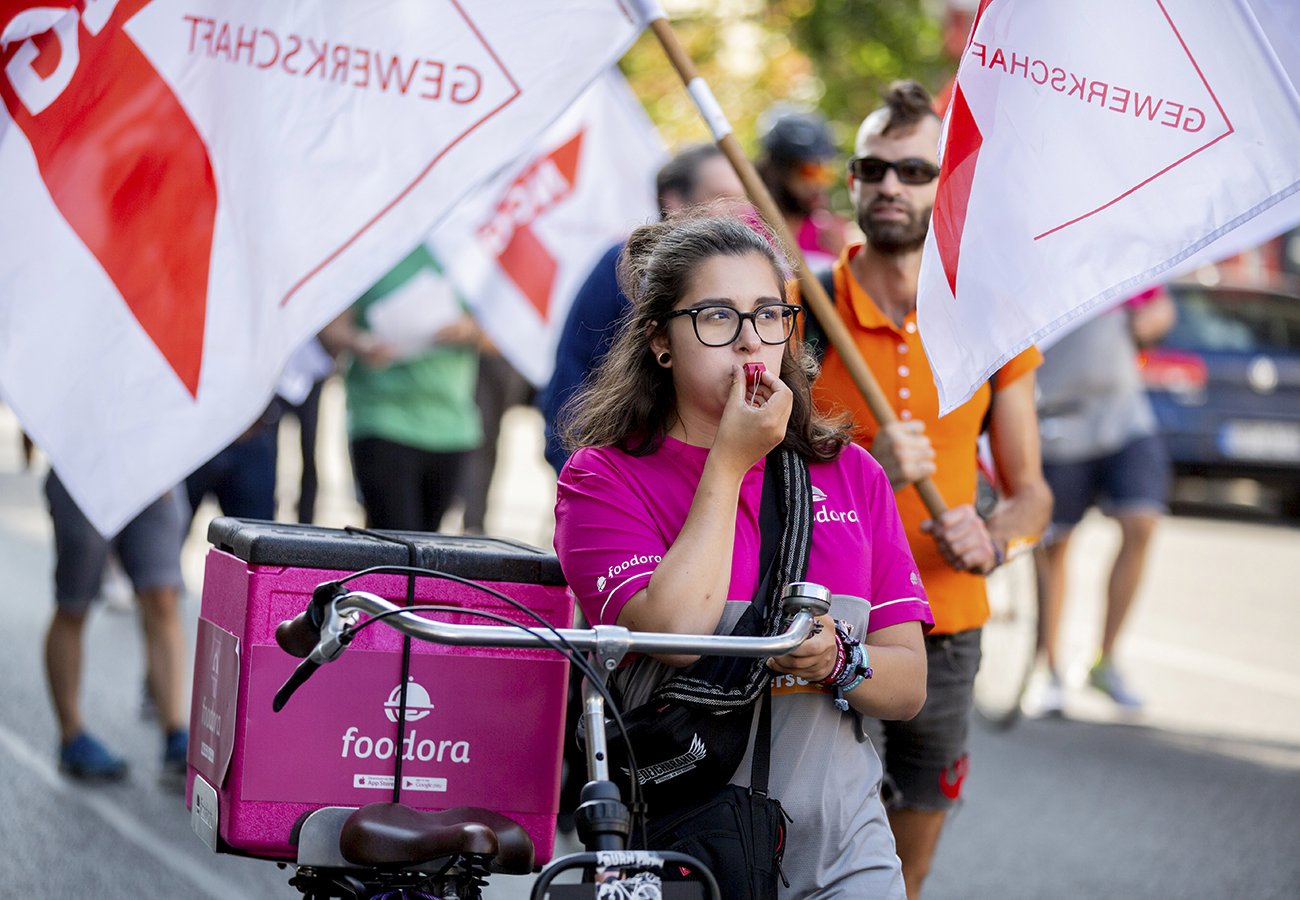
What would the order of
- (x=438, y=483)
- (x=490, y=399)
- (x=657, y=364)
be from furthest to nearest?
(x=490, y=399) → (x=438, y=483) → (x=657, y=364)

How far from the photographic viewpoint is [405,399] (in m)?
7.55

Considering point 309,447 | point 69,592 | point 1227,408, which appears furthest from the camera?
point 1227,408

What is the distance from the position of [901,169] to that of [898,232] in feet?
0.49

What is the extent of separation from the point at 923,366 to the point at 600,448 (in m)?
1.30

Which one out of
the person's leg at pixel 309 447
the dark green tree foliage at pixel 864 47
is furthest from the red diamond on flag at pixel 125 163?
the dark green tree foliage at pixel 864 47

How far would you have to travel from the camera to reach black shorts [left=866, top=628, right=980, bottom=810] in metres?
4.23

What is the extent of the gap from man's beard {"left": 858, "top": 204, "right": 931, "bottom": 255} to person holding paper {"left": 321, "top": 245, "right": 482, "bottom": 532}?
3.43 meters

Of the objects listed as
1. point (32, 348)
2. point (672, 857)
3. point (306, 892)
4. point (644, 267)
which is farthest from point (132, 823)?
point (672, 857)

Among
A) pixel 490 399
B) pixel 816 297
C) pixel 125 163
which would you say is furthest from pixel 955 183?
pixel 490 399

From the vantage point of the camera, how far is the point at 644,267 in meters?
3.43

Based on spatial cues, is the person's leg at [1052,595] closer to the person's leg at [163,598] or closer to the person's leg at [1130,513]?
the person's leg at [1130,513]

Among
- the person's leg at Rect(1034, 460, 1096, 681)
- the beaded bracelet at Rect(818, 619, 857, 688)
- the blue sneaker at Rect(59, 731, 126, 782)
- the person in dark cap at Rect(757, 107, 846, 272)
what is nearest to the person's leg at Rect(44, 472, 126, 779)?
the blue sneaker at Rect(59, 731, 126, 782)

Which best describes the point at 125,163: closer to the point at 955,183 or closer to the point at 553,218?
the point at 955,183

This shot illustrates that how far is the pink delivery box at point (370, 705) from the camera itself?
10.4 feet
